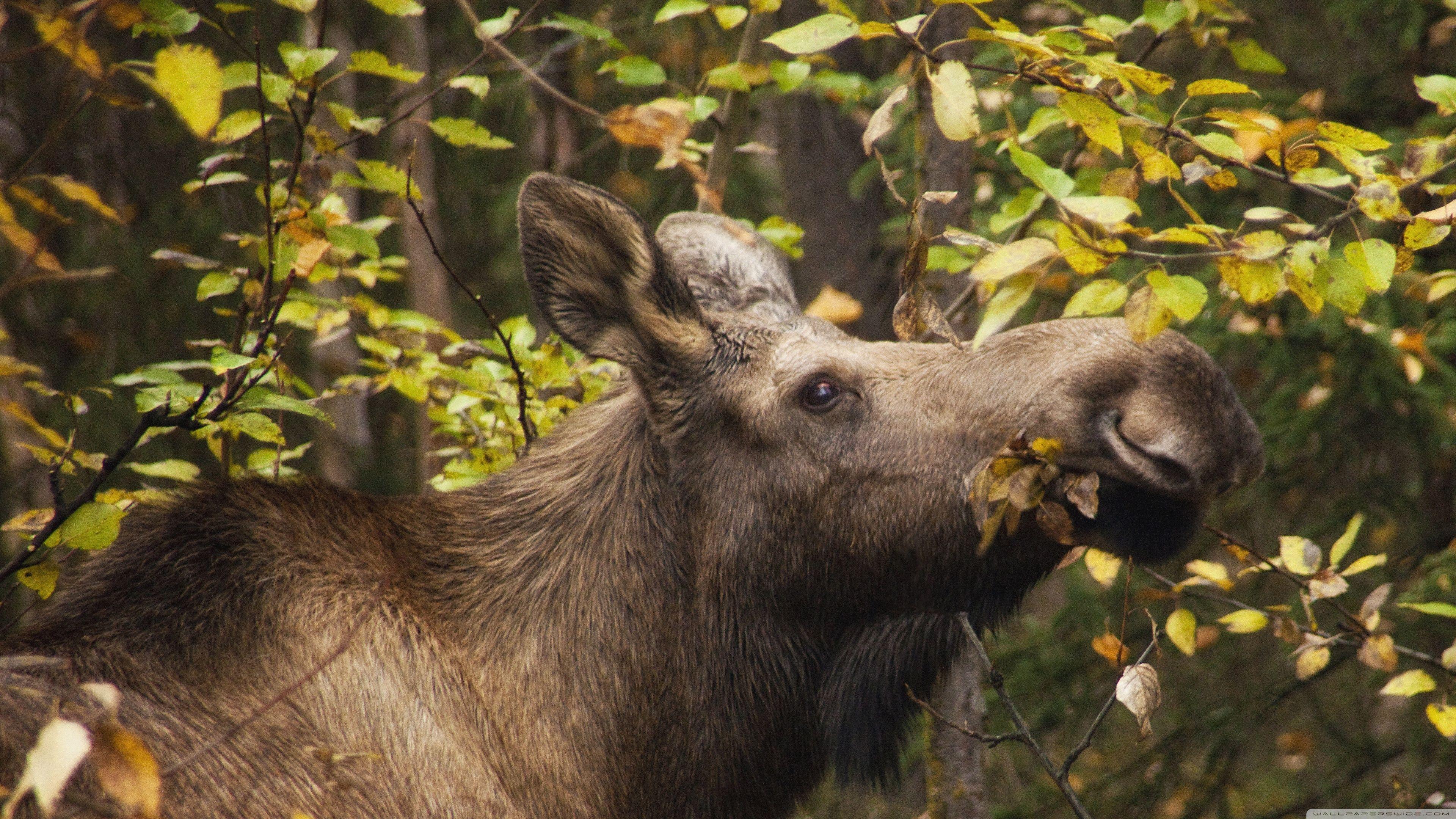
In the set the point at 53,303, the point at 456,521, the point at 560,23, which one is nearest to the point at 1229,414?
the point at 456,521

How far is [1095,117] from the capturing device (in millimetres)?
3004

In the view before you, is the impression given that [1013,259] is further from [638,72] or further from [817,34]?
[638,72]

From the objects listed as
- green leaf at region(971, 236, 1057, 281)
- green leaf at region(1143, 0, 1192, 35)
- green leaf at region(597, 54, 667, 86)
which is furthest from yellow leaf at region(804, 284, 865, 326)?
green leaf at region(971, 236, 1057, 281)

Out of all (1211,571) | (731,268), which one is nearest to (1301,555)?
(1211,571)

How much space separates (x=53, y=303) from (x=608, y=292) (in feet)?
26.5

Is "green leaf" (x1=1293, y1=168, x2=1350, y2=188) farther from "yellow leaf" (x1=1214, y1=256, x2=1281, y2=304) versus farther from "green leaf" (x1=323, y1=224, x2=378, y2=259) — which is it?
"green leaf" (x1=323, y1=224, x2=378, y2=259)

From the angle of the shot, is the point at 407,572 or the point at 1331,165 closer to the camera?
the point at 407,572

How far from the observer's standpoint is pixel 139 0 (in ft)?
9.52

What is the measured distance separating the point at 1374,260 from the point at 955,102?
109 centimetres

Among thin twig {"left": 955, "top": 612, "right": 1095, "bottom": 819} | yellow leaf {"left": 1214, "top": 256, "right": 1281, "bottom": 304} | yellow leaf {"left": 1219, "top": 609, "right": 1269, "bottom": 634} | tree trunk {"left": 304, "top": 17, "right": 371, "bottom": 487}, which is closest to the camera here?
yellow leaf {"left": 1214, "top": 256, "right": 1281, "bottom": 304}

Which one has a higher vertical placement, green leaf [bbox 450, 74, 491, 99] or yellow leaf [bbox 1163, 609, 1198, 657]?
green leaf [bbox 450, 74, 491, 99]

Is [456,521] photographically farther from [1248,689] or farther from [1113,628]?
[1248,689]

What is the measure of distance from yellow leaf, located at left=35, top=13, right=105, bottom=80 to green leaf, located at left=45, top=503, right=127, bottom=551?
114 cm

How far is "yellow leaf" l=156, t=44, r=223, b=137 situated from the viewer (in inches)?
82.4
